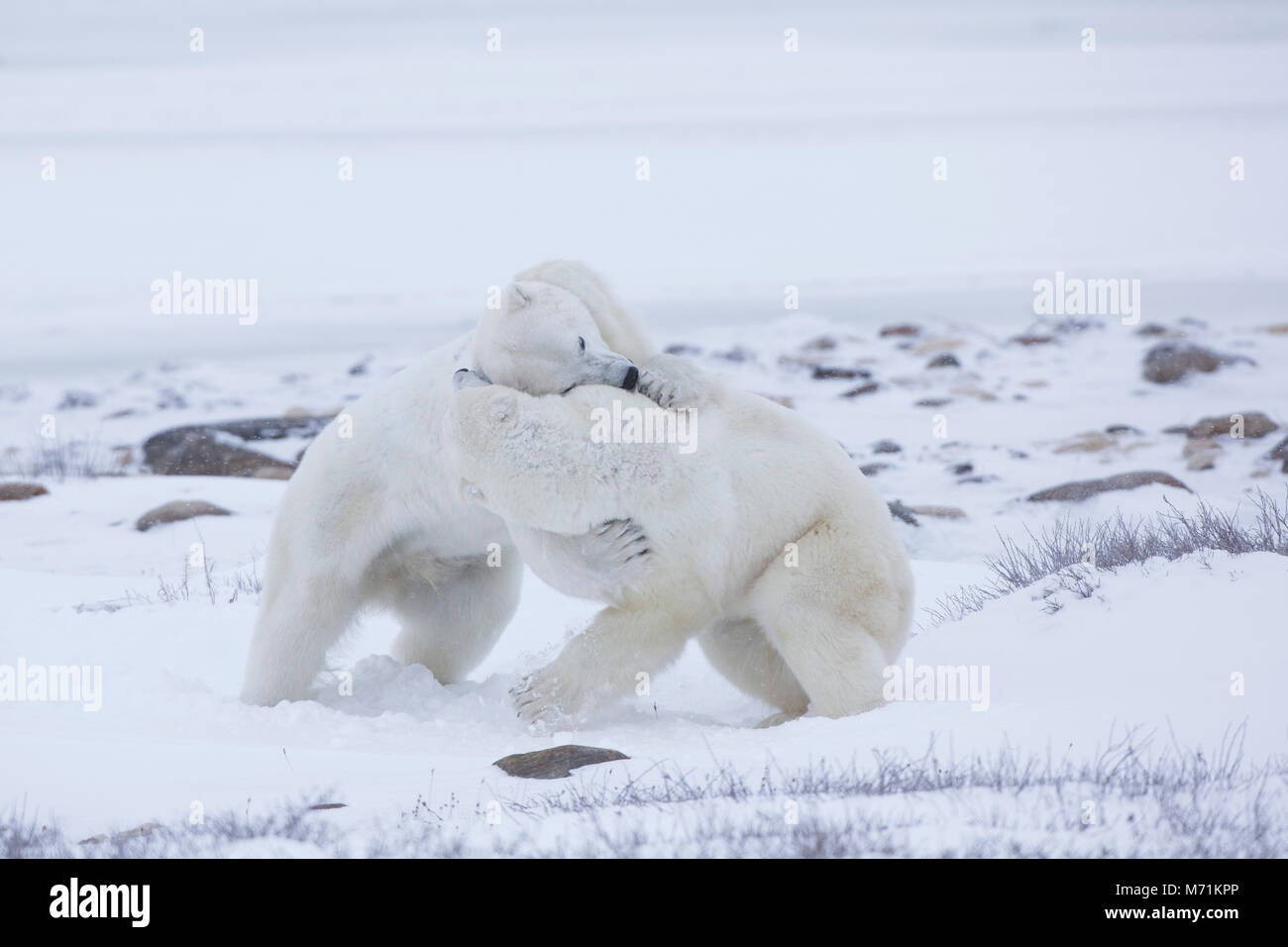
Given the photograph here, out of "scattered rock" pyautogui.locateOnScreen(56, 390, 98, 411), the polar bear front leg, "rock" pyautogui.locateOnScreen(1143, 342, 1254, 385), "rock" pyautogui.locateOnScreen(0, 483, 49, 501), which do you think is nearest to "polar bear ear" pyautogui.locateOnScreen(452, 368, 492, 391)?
the polar bear front leg

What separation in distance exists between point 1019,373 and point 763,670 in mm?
14665

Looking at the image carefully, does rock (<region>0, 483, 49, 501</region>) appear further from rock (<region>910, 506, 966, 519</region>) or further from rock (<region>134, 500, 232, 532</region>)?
rock (<region>910, 506, 966, 519</region>)

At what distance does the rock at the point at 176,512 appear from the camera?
10.3 meters

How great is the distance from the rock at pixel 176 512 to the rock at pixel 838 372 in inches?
401

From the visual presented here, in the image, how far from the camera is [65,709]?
515 cm

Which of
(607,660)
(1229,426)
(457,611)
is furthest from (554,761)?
(1229,426)

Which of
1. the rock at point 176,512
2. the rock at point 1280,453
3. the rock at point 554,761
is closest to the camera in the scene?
the rock at point 554,761

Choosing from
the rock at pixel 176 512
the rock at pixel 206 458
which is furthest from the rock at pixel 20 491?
the rock at pixel 206 458

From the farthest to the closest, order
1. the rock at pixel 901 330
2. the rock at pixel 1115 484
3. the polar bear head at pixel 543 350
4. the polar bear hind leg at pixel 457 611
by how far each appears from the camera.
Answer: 1. the rock at pixel 901 330
2. the rock at pixel 1115 484
3. the polar bear hind leg at pixel 457 611
4. the polar bear head at pixel 543 350

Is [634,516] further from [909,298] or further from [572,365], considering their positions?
[909,298]

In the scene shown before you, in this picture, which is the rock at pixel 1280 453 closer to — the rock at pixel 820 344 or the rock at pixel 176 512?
the rock at pixel 176 512

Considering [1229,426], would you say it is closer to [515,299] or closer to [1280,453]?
[1280,453]

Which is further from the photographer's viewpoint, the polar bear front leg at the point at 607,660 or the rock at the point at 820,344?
the rock at the point at 820,344

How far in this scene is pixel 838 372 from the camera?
750 inches
